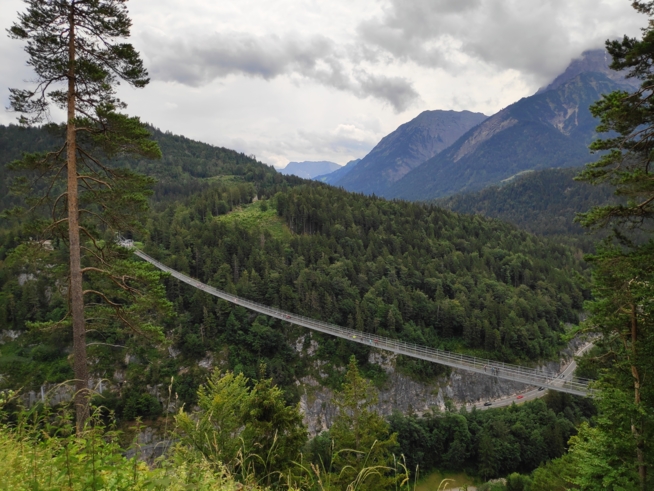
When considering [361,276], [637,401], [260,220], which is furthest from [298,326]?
[637,401]

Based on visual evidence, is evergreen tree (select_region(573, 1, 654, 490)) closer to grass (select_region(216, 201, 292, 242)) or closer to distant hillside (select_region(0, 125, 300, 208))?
grass (select_region(216, 201, 292, 242))

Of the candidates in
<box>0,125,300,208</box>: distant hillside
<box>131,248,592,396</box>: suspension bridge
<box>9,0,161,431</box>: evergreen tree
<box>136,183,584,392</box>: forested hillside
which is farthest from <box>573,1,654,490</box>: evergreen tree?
<box>0,125,300,208</box>: distant hillside

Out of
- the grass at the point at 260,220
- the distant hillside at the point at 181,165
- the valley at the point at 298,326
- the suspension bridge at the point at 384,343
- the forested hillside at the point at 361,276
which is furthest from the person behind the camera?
the distant hillside at the point at 181,165

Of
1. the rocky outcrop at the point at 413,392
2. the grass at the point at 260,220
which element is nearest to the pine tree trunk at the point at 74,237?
the rocky outcrop at the point at 413,392

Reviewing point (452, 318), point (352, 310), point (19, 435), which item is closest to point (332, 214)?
point (352, 310)

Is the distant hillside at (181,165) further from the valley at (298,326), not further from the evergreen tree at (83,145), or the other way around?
the evergreen tree at (83,145)

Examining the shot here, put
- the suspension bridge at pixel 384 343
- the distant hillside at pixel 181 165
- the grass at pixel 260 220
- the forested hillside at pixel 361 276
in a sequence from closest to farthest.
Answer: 1. the suspension bridge at pixel 384 343
2. the forested hillside at pixel 361 276
3. the grass at pixel 260 220
4. the distant hillside at pixel 181 165

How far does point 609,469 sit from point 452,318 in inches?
1814

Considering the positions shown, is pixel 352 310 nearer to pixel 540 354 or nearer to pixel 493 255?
pixel 540 354

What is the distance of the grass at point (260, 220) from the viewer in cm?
7188

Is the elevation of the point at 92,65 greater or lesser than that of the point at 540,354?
greater

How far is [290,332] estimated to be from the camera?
4950 centimetres

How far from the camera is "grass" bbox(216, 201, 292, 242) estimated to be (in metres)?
71.9

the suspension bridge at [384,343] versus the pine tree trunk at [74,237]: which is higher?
the pine tree trunk at [74,237]
